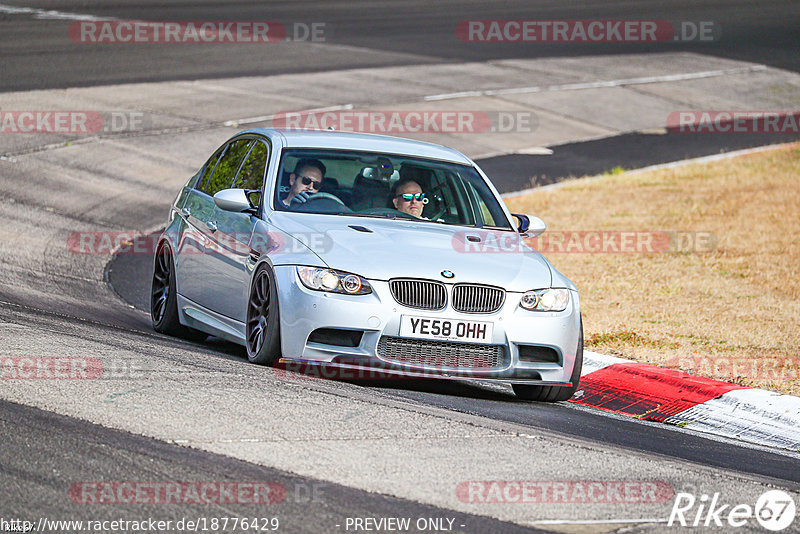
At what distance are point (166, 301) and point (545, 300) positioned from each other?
135 inches

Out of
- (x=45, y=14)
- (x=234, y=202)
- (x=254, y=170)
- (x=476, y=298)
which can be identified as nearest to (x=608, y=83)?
(x=45, y=14)

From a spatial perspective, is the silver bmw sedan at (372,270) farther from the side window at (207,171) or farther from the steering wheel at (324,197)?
the side window at (207,171)

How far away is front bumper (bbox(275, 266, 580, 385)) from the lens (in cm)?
750

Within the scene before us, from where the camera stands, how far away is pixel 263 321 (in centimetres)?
796

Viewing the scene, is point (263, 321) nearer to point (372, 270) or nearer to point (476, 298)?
point (372, 270)

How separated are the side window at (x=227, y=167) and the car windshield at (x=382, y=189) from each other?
801 mm

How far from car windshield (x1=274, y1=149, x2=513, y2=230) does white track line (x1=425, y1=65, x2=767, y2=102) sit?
16.3 meters

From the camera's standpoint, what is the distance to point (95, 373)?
6.67m

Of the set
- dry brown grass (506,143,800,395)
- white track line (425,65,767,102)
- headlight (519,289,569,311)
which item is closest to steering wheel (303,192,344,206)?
headlight (519,289,569,311)

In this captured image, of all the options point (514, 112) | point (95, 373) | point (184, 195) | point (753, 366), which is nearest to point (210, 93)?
point (514, 112)

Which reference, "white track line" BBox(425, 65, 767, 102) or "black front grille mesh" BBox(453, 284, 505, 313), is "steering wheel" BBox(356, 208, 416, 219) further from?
"white track line" BBox(425, 65, 767, 102)

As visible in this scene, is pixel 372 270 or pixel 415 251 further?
pixel 415 251

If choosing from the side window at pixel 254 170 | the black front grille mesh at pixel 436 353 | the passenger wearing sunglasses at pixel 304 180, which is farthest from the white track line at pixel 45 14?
the black front grille mesh at pixel 436 353

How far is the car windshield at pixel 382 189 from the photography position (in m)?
8.70
